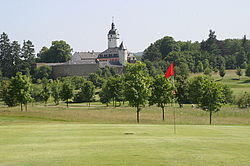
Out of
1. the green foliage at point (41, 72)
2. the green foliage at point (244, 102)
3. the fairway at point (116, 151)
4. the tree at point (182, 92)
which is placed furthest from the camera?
the green foliage at point (41, 72)

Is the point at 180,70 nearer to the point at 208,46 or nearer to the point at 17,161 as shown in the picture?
the point at 208,46

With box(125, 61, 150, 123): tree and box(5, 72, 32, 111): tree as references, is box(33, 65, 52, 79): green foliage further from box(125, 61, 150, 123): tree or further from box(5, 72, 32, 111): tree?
box(125, 61, 150, 123): tree

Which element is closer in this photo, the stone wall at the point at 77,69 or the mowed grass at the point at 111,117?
the mowed grass at the point at 111,117

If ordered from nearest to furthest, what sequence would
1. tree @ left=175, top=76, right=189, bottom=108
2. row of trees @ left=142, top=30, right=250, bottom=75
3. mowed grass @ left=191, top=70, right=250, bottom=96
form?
tree @ left=175, top=76, right=189, bottom=108 → mowed grass @ left=191, top=70, right=250, bottom=96 → row of trees @ left=142, top=30, right=250, bottom=75

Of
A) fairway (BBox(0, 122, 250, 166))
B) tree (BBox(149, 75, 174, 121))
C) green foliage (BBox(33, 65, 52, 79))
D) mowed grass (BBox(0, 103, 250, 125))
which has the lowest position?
mowed grass (BBox(0, 103, 250, 125))

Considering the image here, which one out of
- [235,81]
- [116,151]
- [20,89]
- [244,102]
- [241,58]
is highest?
[241,58]

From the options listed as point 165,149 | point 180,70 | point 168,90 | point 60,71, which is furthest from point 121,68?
point 165,149

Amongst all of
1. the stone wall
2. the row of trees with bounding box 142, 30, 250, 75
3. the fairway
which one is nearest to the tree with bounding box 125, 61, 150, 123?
the fairway

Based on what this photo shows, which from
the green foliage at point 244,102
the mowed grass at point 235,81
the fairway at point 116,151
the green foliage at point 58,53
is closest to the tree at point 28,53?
the green foliage at point 58,53

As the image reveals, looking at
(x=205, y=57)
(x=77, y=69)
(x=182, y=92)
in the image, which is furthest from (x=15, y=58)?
(x=182, y=92)

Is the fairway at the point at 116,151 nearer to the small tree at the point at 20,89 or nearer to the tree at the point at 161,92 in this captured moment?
the tree at the point at 161,92

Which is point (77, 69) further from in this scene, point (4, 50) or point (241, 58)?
point (241, 58)

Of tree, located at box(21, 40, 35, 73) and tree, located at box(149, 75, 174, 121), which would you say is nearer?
tree, located at box(149, 75, 174, 121)

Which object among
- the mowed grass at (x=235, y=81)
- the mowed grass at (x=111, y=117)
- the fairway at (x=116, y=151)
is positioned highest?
the mowed grass at (x=235, y=81)
